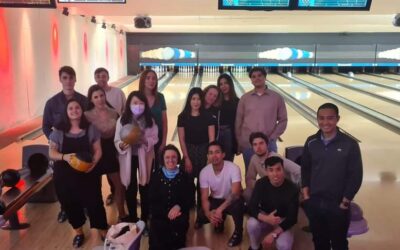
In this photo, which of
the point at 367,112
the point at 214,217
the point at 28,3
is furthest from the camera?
the point at 367,112

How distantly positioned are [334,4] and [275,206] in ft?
9.07

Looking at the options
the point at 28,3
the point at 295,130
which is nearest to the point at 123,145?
the point at 28,3

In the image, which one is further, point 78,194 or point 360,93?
point 360,93

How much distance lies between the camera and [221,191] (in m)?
2.65

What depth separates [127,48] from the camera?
14.9 metres

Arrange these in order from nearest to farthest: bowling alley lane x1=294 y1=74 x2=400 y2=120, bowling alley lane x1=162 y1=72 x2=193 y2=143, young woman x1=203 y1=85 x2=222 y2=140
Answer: young woman x1=203 y1=85 x2=222 y2=140
bowling alley lane x1=162 y1=72 x2=193 y2=143
bowling alley lane x1=294 y1=74 x2=400 y2=120

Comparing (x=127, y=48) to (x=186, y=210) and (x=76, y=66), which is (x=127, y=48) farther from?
(x=186, y=210)

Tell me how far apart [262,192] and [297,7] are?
256 centimetres

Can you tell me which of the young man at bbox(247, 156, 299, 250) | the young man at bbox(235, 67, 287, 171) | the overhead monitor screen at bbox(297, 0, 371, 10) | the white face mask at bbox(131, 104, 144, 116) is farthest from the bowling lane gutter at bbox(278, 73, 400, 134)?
the white face mask at bbox(131, 104, 144, 116)

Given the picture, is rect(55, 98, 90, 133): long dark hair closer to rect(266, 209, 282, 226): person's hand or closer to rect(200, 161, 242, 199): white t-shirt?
rect(200, 161, 242, 199): white t-shirt

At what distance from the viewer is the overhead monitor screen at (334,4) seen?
14.0ft

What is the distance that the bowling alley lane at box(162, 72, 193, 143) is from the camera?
254 inches

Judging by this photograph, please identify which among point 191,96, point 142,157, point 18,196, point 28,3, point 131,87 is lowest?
point 131,87

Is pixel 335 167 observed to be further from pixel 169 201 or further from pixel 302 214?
pixel 302 214
